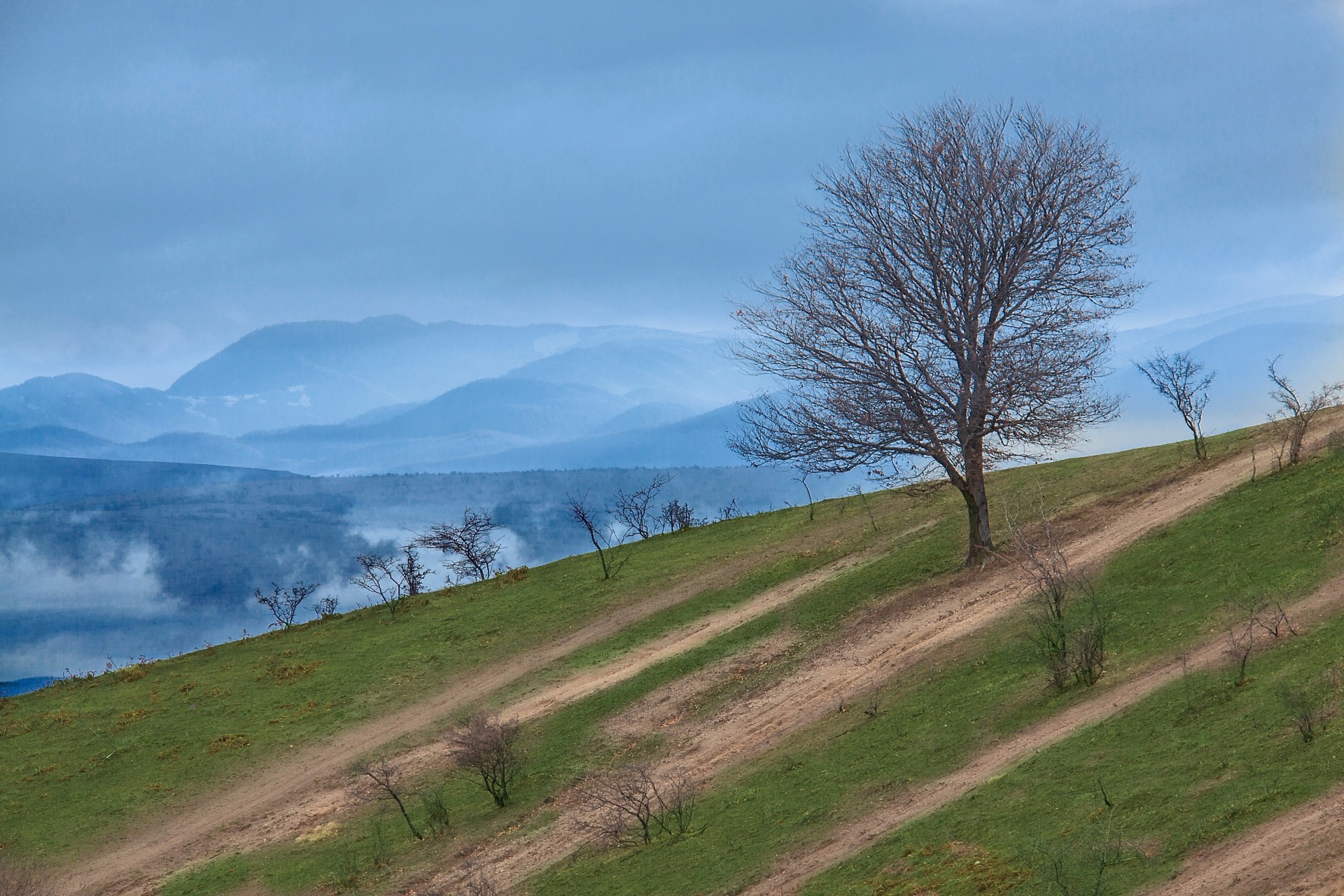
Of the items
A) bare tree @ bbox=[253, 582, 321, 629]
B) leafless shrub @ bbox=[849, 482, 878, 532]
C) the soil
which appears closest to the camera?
the soil

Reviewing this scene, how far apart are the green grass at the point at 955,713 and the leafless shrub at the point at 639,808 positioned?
20.3 inches

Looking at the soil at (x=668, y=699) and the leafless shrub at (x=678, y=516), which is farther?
the leafless shrub at (x=678, y=516)

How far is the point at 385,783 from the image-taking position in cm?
2895

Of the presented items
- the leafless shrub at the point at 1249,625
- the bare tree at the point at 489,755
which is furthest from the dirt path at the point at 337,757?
the leafless shrub at the point at 1249,625

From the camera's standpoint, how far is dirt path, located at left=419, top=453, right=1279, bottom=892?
83.0ft

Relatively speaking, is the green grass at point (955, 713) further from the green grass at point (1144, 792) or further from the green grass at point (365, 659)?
the green grass at point (365, 659)

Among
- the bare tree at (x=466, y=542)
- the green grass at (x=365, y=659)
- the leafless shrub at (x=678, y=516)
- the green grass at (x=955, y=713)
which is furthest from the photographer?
the bare tree at (x=466, y=542)

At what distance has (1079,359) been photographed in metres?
35.0

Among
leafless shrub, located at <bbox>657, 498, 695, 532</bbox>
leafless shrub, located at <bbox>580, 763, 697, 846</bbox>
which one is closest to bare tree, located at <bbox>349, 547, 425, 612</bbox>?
leafless shrub, located at <bbox>657, 498, 695, 532</bbox>

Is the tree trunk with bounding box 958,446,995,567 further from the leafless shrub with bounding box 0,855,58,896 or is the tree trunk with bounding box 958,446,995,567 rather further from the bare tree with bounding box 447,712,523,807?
the leafless shrub with bounding box 0,855,58,896

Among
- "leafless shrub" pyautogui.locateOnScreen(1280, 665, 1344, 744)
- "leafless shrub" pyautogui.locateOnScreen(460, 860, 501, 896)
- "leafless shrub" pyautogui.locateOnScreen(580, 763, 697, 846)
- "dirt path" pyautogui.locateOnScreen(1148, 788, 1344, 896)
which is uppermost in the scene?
"leafless shrub" pyautogui.locateOnScreen(1280, 665, 1344, 744)

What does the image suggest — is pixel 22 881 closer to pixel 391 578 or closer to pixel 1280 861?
pixel 1280 861

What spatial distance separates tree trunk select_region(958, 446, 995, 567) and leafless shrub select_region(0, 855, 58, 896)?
27615 millimetres

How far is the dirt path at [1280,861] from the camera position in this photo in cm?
1210
